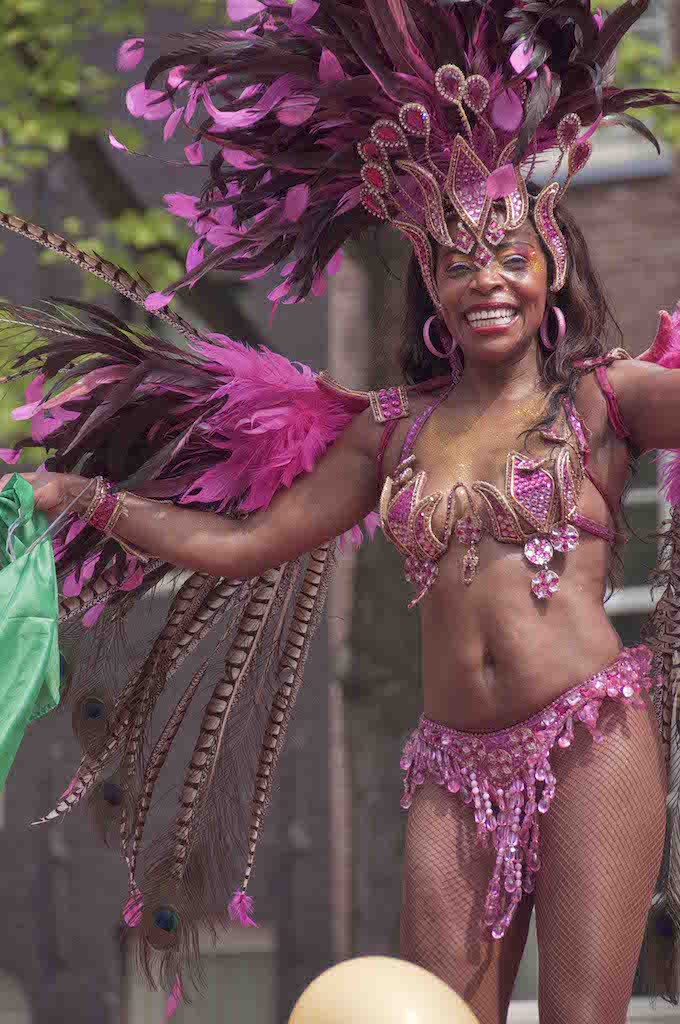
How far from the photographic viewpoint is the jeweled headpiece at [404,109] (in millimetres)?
3117

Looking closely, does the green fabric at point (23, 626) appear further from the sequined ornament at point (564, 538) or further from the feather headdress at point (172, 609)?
the sequined ornament at point (564, 538)

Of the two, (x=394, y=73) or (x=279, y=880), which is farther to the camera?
(x=279, y=880)

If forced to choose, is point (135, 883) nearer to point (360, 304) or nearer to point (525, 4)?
point (525, 4)

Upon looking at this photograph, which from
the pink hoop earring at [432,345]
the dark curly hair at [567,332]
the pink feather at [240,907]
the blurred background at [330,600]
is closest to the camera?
the dark curly hair at [567,332]

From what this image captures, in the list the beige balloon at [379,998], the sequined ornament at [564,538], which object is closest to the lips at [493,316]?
the sequined ornament at [564,538]

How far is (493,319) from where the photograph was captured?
310cm

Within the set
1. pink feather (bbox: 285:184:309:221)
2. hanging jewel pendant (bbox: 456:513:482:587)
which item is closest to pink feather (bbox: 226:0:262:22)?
pink feather (bbox: 285:184:309:221)

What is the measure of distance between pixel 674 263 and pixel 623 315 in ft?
1.14

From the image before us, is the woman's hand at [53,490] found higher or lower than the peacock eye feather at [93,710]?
higher

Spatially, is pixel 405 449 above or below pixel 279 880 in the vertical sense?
above

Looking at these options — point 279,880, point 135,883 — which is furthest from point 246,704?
point 279,880

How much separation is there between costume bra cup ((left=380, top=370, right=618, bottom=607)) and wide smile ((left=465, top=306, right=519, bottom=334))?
0.20 meters

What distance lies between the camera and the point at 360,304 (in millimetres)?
7680

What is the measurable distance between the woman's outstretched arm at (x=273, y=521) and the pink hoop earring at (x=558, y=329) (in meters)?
0.40
